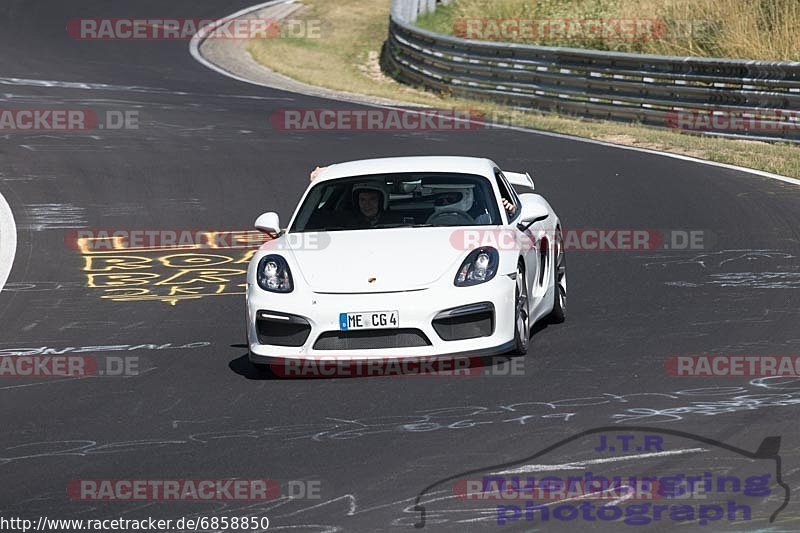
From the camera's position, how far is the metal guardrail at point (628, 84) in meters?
20.4

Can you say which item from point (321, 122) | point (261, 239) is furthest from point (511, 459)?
point (321, 122)

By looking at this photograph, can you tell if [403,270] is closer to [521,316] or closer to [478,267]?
[478,267]

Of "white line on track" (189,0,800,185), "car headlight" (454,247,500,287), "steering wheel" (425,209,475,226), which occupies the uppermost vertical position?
"steering wheel" (425,209,475,226)

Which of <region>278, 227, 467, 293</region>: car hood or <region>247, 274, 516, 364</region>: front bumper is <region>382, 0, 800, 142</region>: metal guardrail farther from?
<region>247, 274, 516, 364</region>: front bumper

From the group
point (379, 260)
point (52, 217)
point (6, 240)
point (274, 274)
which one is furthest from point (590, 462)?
point (52, 217)

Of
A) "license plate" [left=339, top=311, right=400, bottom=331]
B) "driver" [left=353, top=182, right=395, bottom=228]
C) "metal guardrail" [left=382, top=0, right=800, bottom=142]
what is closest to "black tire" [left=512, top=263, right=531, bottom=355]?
"license plate" [left=339, top=311, right=400, bottom=331]

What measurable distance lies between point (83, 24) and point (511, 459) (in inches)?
1301

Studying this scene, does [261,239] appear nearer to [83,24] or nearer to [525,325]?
[525,325]

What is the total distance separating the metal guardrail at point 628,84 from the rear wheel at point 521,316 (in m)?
11.5

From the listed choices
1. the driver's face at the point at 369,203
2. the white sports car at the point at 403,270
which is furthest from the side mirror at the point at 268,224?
→ the driver's face at the point at 369,203

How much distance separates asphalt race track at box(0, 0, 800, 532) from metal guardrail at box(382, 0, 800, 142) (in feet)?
7.57

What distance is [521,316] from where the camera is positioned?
9047 mm

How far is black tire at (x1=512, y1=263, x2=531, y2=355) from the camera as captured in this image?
29.3ft

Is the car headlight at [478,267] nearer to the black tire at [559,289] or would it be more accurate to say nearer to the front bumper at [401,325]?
the front bumper at [401,325]
